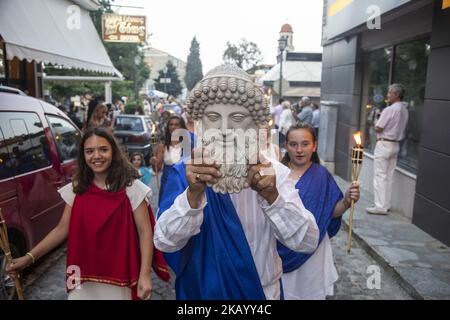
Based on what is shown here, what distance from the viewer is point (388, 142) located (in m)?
6.85

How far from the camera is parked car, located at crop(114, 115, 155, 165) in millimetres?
11348

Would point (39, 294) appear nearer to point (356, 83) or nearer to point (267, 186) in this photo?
point (267, 186)

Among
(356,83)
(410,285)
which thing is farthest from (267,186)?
(356,83)

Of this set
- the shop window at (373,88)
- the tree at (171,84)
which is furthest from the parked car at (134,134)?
the tree at (171,84)

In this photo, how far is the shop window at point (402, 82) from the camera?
7.16m

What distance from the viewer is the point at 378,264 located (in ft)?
17.0

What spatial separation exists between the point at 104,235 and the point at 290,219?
137 cm

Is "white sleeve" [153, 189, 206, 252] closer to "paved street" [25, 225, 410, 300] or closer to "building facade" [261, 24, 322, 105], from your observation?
Answer: "paved street" [25, 225, 410, 300]

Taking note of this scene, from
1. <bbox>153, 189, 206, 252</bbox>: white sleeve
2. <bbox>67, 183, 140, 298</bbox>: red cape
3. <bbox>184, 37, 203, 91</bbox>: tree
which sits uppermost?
<bbox>184, 37, 203, 91</bbox>: tree

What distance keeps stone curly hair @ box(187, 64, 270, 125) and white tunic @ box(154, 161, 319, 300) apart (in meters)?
0.31

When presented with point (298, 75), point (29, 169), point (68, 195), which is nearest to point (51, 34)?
point (29, 169)

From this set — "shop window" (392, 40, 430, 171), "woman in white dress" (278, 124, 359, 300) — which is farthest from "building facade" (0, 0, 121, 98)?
"shop window" (392, 40, 430, 171)

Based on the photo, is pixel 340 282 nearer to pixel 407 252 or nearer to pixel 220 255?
pixel 407 252
